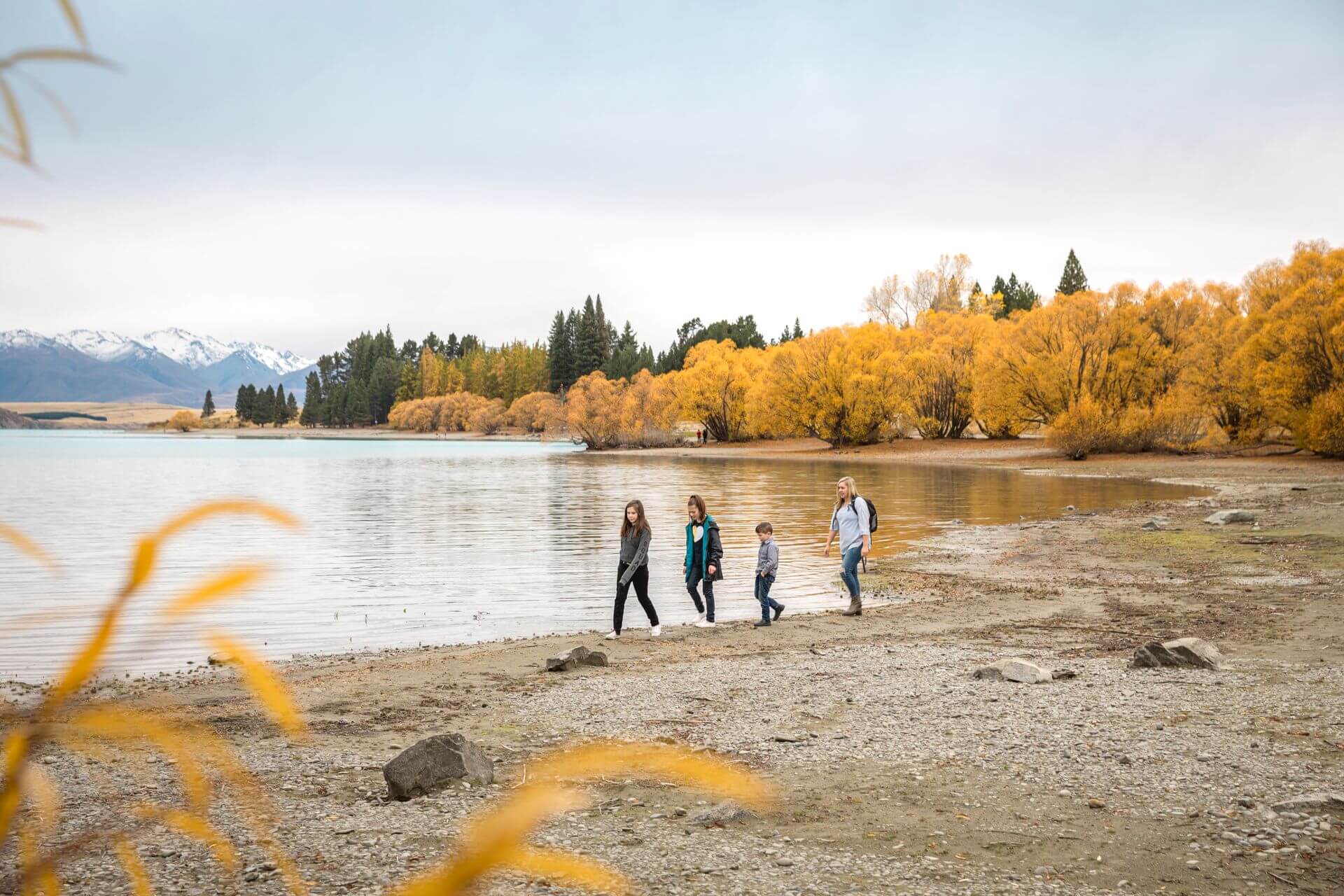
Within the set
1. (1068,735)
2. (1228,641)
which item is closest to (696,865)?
(1068,735)

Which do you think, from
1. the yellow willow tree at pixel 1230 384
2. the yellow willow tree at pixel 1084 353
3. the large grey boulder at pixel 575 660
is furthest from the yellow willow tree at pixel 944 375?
the large grey boulder at pixel 575 660

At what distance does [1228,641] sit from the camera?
526 inches

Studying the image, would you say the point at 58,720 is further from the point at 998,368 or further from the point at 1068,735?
the point at 998,368

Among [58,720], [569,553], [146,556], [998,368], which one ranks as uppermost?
[998,368]

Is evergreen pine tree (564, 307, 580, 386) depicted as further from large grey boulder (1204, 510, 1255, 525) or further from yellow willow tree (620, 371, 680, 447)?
large grey boulder (1204, 510, 1255, 525)

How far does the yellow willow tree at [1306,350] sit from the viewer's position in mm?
48719

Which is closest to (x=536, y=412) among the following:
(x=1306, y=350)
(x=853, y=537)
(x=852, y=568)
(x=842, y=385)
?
(x=842, y=385)

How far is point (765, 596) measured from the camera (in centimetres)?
1627

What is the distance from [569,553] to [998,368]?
5158 cm

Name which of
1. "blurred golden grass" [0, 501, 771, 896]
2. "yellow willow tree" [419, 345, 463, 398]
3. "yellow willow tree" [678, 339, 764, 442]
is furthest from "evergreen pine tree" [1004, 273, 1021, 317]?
"blurred golden grass" [0, 501, 771, 896]

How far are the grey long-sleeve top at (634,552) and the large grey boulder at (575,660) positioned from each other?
Answer: 2344mm

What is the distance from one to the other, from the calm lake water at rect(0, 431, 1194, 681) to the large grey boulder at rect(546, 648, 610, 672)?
2913 mm

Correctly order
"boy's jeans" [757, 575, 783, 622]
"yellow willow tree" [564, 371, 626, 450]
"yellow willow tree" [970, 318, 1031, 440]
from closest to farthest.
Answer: "boy's jeans" [757, 575, 783, 622], "yellow willow tree" [970, 318, 1031, 440], "yellow willow tree" [564, 371, 626, 450]

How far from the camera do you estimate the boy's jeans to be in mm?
16172
